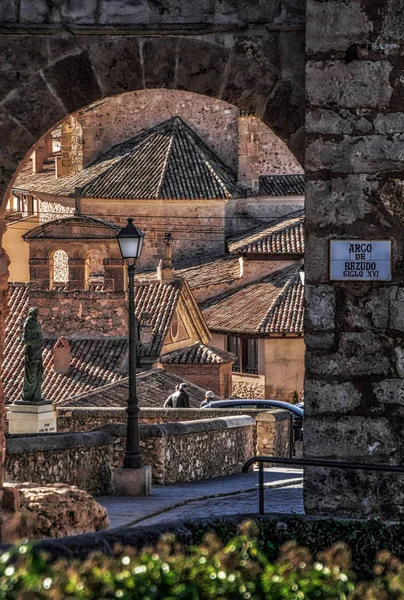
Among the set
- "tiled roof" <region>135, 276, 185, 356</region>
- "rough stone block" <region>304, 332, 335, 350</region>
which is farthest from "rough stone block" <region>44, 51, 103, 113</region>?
"tiled roof" <region>135, 276, 185, 356</region>

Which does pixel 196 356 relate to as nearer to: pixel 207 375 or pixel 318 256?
pixel 207 375

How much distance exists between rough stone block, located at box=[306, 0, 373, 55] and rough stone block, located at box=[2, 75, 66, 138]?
194cm

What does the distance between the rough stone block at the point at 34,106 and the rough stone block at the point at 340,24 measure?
1944mm

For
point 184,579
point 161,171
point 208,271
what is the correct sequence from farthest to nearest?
point 161,171, point 208,271, point 184,579

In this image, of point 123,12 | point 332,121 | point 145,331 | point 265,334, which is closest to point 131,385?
point 123,12

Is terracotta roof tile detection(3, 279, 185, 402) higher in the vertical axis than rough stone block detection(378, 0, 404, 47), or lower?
lower

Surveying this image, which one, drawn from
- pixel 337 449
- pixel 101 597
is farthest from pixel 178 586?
pixel 337 449

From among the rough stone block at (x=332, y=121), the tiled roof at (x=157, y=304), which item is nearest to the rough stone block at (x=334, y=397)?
the rough stone block at (x=332, y=121)

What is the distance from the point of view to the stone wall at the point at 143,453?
54.1 feet

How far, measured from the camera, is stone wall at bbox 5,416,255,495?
16.5 m

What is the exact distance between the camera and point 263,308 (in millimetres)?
51031

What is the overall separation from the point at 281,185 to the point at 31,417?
38361 mm

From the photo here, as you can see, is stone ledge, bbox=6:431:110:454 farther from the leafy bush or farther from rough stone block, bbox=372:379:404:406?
the leafy bush

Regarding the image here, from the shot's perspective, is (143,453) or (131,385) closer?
(131,385)
